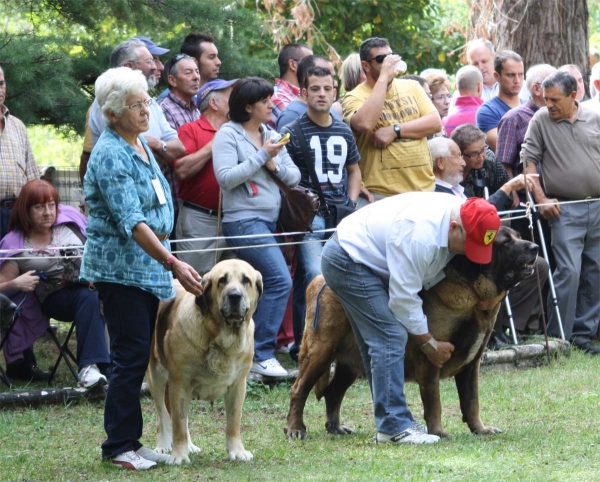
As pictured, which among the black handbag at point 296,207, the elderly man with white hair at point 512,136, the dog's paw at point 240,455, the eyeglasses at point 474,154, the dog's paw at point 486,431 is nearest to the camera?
the dog's paw at point 240,455

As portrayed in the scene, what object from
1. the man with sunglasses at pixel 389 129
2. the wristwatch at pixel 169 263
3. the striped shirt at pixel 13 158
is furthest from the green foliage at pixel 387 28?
the wristwatch at pixel 169 263

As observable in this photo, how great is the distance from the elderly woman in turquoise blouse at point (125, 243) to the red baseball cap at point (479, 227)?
5.15 ft

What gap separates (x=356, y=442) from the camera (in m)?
6.58

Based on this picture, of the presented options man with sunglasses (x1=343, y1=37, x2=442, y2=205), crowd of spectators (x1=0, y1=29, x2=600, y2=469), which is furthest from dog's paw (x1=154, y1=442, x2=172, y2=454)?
man with sunglasses (x1=343, y1=37, x2=442, y2=205)

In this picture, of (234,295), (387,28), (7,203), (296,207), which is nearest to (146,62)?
(7,203)

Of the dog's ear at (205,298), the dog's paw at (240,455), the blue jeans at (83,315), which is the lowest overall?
the dog's paw at (240,455)

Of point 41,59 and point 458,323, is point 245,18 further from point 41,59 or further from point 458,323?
point 458,323

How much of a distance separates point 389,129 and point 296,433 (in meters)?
3.26

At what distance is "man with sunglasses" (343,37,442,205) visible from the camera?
9.00m

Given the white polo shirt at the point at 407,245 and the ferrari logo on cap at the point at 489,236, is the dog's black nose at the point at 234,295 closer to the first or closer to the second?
the white polo shirt at the point at 407,245

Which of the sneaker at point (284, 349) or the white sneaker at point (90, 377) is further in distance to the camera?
the sneaker at point (284, 349)

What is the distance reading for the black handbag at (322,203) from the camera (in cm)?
856

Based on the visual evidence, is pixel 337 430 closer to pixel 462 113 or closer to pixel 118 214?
pixel 118 214

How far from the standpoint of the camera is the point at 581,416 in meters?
7.21
